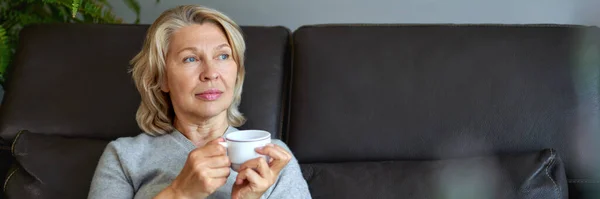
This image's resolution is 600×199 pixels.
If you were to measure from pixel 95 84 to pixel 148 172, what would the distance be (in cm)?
46

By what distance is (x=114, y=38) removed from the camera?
1822mm

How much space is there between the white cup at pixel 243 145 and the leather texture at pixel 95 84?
1.91 ft

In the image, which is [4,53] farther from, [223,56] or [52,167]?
[223,56]

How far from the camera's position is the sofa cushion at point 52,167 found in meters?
1.60

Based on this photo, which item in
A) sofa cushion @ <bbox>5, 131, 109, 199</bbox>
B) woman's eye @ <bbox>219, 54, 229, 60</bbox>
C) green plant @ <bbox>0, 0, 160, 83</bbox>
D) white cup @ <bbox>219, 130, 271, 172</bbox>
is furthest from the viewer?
green plant @ <bbox>0, 0, 160, 83</bbox>

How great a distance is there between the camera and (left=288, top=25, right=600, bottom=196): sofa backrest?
1626 millimetres

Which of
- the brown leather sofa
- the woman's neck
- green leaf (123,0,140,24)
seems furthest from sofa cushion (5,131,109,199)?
green leaf (123,0,140,24)

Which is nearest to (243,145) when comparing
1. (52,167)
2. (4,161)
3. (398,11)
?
(52,167)

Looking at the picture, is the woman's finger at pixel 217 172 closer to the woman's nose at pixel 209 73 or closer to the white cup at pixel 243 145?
the white cup at pixel 243 145

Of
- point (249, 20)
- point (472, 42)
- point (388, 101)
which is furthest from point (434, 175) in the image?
point (249, 20)

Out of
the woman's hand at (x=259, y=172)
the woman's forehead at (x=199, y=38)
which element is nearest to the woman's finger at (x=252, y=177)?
the woman's hand at (x=259, y=172)

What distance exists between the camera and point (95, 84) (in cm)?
177

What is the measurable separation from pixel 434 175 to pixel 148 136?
2.33 ft

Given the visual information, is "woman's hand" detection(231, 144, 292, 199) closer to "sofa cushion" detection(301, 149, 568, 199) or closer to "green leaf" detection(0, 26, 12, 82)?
"sofa cushion" detection(301, 149, 568, 199)
